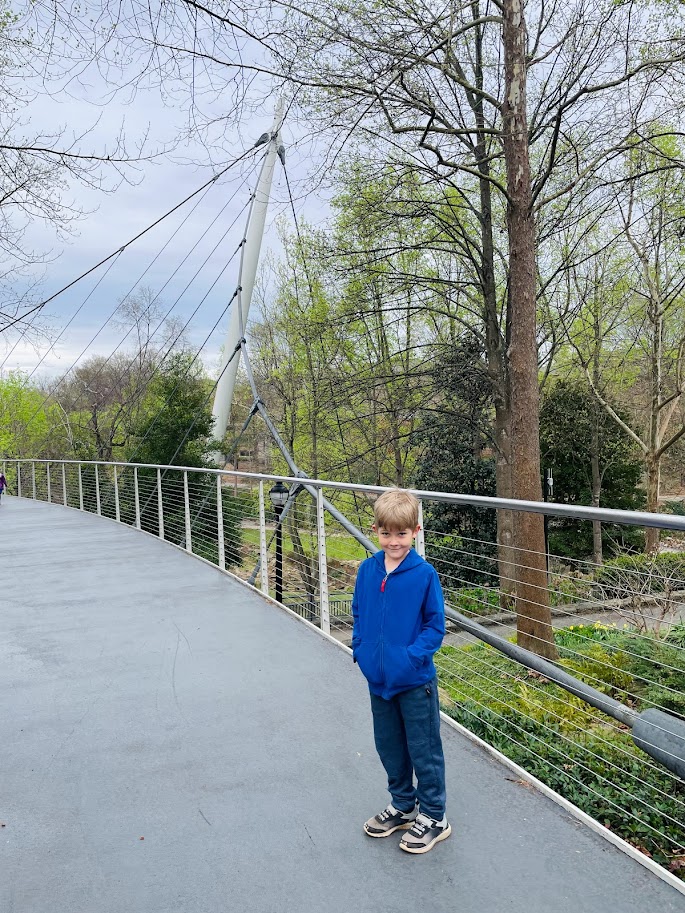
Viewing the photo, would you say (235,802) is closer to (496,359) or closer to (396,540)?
(396,540)

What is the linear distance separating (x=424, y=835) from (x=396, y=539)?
860mm

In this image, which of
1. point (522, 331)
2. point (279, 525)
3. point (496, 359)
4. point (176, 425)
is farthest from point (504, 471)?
point (176, 425)

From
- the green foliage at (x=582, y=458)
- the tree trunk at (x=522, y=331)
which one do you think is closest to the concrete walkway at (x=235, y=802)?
the tree trunk at (x=522, y=331)

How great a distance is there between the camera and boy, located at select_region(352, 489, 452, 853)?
210 cm

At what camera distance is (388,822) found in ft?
7.16

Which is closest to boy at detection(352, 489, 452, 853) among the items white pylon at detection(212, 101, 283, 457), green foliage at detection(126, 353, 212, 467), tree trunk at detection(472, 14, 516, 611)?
tree trunk at detection(472, 14, 516, 611)

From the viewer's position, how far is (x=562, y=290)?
19.1 meters

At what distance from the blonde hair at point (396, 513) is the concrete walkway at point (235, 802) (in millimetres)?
936

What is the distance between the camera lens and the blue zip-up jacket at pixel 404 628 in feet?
6.86

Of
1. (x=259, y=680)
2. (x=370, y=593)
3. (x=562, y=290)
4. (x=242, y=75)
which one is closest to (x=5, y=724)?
(x=259, y=680)

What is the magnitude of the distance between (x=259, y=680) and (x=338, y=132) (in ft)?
17.2

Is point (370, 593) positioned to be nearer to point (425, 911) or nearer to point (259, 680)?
point (425, 911)

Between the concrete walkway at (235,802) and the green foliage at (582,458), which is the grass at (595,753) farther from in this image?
the green foliage at (582,458)

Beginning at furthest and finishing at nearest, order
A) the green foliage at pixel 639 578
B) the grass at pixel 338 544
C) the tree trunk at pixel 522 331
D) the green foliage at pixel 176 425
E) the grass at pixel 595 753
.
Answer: the green foliage at pixel 176 425 < the tree trunk at pixel 522 331 < the green foliage at pixel 639 578 < the grass at pixel 338 544 < the grass at pixel 595 753
